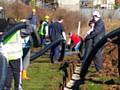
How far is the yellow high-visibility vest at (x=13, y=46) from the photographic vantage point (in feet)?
36.0

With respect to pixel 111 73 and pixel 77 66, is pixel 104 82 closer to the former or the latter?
pixel 111 73

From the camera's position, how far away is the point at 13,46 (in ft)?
36.6

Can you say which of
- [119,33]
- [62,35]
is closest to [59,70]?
[62,35]

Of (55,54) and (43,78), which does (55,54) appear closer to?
(55,54)

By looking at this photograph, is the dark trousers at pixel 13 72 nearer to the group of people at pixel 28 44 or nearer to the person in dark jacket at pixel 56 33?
the group of people at pixel 28 44

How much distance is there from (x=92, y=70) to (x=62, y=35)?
339 centimetres

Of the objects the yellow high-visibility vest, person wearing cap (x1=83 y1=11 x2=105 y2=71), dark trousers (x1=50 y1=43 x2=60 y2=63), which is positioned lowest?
dark trousers (x1=50 y1=43 x2=60 y2=63)

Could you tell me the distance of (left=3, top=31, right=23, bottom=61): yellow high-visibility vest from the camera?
432 inches

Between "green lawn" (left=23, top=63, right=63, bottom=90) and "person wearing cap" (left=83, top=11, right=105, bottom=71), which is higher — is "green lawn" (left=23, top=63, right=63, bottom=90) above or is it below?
below

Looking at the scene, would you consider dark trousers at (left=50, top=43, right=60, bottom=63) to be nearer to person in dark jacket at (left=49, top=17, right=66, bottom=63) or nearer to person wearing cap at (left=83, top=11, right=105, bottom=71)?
person in dark jacket at (left=49, top=17, right=66, bottom=63)

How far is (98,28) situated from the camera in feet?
53.1

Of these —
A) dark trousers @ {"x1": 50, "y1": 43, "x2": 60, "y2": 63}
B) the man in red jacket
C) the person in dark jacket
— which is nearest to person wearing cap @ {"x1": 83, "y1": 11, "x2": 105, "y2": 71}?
the person in dark jacket

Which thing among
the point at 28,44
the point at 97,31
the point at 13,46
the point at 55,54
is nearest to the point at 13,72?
the point at 13,46

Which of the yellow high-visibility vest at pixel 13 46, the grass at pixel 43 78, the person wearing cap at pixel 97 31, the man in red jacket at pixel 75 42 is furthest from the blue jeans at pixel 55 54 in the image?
the yellow high-visibility vest at pixel 13 46
